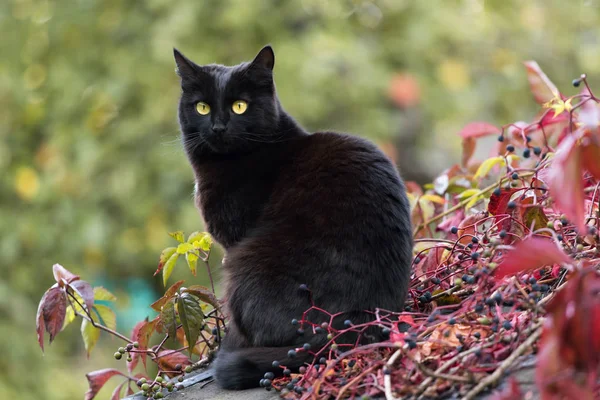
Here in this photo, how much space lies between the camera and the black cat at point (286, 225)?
122 cm

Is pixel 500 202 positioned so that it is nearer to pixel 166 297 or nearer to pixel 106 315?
pixel 166 297

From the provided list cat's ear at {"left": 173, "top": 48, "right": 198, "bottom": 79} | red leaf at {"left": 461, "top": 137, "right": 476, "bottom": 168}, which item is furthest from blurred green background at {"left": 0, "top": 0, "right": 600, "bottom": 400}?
red leaf at {"left": 461, "top": 137, "right": 476, "bottom": 168}

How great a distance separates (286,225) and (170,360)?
37cm

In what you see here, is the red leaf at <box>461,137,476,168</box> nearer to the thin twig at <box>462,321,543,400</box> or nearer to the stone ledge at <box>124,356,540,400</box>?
the stone ledge at <box>124,356,540,400</box>

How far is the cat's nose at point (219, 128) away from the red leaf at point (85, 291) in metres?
0.56

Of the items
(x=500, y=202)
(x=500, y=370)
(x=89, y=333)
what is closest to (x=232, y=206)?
(x=89, y=333)

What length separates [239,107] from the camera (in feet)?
5.65

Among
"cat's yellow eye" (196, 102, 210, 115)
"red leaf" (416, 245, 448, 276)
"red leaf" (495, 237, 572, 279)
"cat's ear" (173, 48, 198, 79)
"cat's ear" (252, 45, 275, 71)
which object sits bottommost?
"red leaf" (416, 245, 448, 276)

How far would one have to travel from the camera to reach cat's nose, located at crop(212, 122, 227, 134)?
1664mm

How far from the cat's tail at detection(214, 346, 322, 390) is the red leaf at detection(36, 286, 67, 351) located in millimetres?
304

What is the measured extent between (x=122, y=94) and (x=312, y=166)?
289 cm

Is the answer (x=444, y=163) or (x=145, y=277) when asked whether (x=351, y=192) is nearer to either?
(x=145, y=277)

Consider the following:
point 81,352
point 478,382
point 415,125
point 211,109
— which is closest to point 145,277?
point 81,352

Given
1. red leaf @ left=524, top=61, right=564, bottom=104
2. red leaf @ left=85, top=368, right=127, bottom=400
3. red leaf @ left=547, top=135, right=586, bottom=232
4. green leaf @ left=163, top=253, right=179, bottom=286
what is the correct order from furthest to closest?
red leaf @ left=524, top=61, right=564, bottom=104, green leaf @ left=163, top=253, right=179, bottom=286, red leaf @ left=85, top=368, right=127, bottom=400, red leaf @ left=547, top=135, right=586, bottom=232
